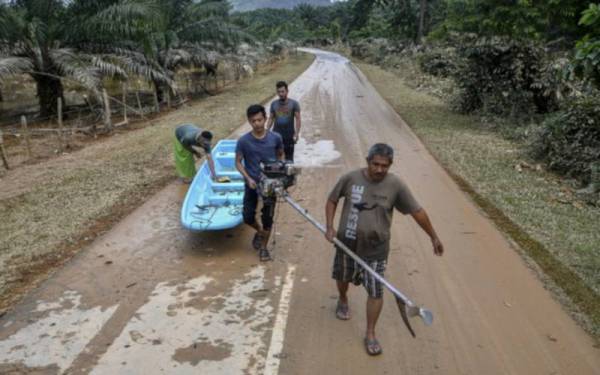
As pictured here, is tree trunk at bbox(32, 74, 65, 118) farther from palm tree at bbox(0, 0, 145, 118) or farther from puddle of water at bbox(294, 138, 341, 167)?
puddle of water at bbox(294, 138, 341, 167)

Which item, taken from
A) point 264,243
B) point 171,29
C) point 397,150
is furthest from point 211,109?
point 264,243

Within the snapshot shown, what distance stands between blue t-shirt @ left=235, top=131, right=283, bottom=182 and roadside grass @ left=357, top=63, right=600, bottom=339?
3170 millimetres

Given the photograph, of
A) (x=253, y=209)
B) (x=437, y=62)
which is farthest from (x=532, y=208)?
(x=437, y=62)

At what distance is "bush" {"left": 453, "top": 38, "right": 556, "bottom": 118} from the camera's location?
43.3ft

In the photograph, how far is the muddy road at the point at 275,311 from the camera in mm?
3941

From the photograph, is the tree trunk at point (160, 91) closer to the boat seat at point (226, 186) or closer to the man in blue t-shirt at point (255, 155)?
the boat seat at point (226, 186)

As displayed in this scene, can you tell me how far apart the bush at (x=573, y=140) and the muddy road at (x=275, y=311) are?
324 centimetres

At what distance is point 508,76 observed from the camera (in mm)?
13820

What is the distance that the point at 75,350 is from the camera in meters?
4.08

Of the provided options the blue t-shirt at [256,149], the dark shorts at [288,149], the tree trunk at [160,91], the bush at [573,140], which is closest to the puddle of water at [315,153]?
the dark shorts at [288,149]

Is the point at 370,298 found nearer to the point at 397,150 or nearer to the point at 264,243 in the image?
the point at 264,243

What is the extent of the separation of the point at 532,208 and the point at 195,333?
532cm

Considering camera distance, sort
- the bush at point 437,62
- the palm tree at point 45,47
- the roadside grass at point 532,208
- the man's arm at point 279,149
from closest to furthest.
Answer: the roadside grass at point 532,208
the man's arm at point 279,149
the palm tree at point 45,47
the bush at point 437,62

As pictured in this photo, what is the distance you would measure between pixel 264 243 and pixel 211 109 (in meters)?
12.1
